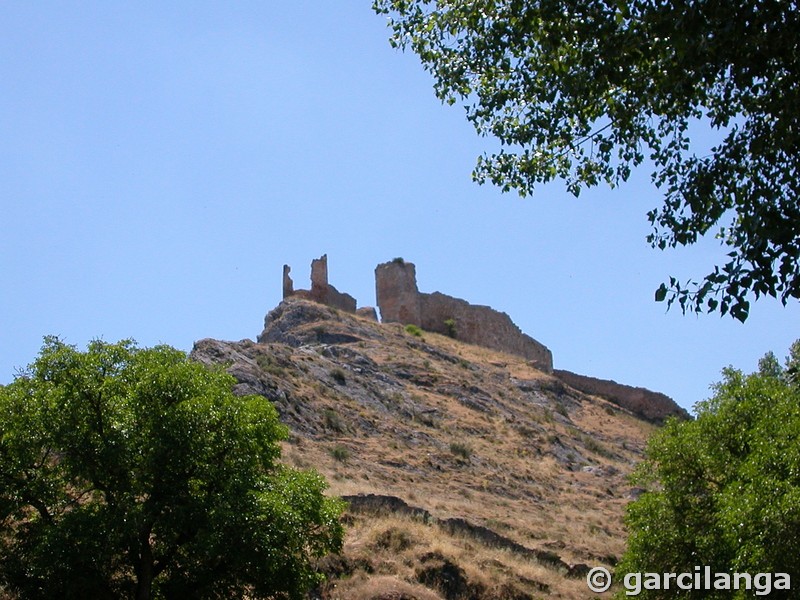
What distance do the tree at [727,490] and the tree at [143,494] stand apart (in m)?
5.33

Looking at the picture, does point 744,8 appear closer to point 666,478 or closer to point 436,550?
point 666,478

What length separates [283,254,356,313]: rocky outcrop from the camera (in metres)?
51.4

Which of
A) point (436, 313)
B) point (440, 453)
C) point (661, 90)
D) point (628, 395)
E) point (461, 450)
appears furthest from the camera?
point (436, 313)

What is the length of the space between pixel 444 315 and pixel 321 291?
9521 millimetres

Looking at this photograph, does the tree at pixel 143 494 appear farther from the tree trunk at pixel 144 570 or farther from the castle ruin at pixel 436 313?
the castle ruin at pixel 436 313

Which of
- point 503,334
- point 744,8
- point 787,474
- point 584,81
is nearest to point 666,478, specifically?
point 787,474

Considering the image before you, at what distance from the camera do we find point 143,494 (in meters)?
14.7

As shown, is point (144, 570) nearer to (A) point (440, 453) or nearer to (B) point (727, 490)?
(B) point (727, 490)

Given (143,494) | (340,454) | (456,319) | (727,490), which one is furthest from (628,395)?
(143,494)

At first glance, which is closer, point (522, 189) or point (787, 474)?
point (522, 189)

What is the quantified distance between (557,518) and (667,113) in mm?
20383

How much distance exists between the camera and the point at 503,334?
60062 millimetres

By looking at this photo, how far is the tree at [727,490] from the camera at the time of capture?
13.9 metres

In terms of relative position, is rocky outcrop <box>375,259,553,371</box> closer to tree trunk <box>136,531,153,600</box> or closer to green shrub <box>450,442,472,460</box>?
green shrub <box>450,442,472,460</box>
